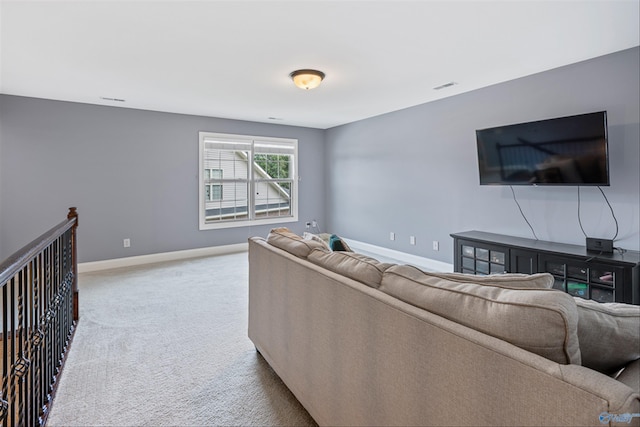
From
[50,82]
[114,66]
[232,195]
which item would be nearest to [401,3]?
[114,66]

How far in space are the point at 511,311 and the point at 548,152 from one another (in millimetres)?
2975

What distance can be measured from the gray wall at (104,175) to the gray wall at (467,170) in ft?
6.84

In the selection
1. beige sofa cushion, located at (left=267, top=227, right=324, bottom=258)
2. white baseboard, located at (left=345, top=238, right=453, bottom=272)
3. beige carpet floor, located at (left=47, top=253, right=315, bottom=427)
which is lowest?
beige carpet floor, located at (left=47, top=253, right=315, bottom=427)

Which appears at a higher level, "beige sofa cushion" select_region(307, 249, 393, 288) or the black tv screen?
the black tv screen

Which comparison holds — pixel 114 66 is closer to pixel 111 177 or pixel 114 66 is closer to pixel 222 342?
pixel 111 177

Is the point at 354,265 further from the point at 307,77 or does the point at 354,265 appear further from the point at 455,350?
the point at 307,77

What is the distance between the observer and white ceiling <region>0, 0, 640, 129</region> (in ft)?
7.10

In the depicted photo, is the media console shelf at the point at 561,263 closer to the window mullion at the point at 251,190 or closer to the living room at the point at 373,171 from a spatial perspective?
the living room at the point at 373,171

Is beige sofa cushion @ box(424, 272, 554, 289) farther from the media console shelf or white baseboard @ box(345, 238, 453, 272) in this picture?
white baseboard @ box(345, 238, 453, 272)

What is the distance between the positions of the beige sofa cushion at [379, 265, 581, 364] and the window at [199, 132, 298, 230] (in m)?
4.97

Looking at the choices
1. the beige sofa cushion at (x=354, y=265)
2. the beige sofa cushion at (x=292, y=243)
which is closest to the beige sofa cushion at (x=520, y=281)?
the beige sofa cushion at (x=354, y=265)

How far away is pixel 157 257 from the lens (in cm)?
507

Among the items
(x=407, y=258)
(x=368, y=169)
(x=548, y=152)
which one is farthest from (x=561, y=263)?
(x=368, y=169)

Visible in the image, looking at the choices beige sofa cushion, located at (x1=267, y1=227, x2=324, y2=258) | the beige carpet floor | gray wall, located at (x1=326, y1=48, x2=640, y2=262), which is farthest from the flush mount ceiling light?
the beige carpet floor
